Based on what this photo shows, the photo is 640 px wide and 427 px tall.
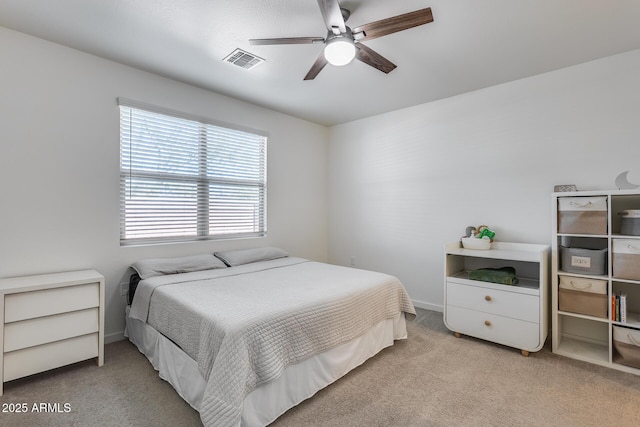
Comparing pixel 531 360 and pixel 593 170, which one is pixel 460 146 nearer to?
pixel 593 170

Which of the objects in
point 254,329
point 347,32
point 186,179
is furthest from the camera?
point 186,179

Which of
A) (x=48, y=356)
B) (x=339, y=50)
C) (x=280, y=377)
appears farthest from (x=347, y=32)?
(x=48, y=356)

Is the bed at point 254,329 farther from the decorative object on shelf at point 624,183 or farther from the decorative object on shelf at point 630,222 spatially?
the decorative object on shelf at point 624,183

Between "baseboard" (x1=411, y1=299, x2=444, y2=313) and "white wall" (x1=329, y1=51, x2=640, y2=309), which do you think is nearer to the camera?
"white wall" (x1=329, y1=51, x2=640, y2=309)

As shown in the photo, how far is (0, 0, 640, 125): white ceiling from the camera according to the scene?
1.94m

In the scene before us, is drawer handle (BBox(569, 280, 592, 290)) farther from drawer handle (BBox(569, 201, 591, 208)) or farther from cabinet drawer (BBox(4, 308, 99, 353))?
cabinet drawer (BBox(4, 308, 99, 353))

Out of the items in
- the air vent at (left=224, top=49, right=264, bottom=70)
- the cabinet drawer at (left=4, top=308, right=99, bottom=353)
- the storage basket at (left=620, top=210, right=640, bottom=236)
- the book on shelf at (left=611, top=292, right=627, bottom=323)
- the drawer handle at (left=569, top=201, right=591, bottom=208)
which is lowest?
the cabinet drawer at (left=4, top=308, right=99, bottom=353)

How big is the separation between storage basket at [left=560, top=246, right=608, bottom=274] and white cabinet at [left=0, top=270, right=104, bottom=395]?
370cm

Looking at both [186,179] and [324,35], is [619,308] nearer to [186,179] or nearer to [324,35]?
[324,35]

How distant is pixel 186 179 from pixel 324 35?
1975 millimetres

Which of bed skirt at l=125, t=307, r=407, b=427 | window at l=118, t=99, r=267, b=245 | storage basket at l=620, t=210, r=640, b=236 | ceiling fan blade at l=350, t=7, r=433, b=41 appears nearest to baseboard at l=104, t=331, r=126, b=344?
bed skirt at l=125, t=307, r=407, b=427

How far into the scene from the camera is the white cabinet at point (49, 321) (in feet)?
6.36

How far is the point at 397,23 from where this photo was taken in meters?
1.71

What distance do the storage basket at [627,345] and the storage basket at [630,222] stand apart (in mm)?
717
